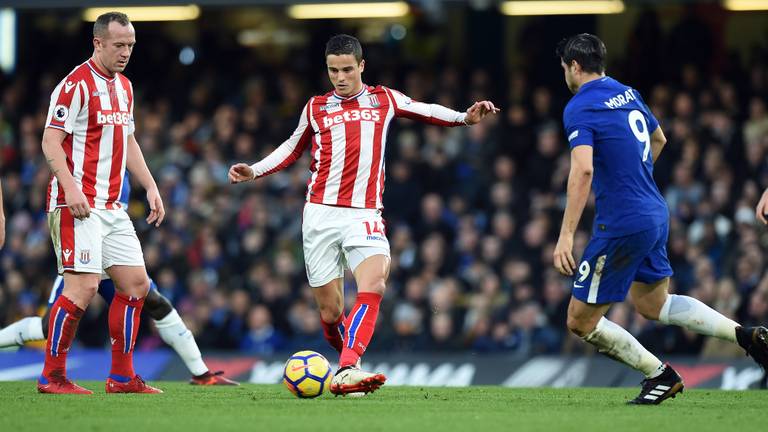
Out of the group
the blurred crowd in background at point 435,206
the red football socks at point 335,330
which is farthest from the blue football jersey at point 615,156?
the blurred crowd in background at point 435,206

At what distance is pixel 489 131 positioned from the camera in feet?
58.0

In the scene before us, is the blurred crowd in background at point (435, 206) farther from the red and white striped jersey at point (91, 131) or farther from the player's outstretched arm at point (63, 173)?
the player's outstretched arm at point (63, 173)

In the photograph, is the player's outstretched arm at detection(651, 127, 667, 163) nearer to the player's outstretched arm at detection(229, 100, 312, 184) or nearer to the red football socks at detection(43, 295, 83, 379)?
the player's outstretched arm at detection(229, 100, 312, 184)

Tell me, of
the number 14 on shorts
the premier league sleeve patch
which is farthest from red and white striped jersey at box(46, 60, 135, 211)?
the number 14 on shorts

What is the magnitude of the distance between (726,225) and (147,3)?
761 cm

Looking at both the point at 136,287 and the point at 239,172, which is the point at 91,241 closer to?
the point at 136,287

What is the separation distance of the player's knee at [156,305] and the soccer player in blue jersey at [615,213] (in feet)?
10.3

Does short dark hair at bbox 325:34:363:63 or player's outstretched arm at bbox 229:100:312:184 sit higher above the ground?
short dark hair at bbox 325:34:363:63

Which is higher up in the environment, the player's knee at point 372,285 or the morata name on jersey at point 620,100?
the morata name on jersey at point 620,100

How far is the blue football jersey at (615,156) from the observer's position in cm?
772

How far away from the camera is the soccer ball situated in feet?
26.7

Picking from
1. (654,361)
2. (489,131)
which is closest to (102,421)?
(654,361)

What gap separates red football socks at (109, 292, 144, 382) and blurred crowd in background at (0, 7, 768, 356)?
6.40 metres

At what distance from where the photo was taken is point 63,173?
8227 mm
